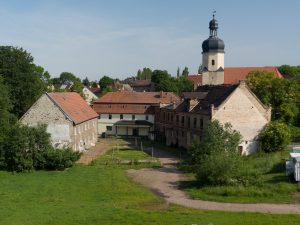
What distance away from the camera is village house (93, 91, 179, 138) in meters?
70.5

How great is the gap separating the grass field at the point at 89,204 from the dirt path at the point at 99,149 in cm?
792

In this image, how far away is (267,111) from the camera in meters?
48.1

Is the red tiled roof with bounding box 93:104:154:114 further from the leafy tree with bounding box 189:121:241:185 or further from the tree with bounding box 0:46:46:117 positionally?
the leafy tree with bounding box 189:121:241:185

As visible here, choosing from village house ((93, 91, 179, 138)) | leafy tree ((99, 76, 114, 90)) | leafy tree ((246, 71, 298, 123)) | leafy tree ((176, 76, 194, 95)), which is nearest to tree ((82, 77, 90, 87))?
leafy tree ((99, 76, 114, 90))

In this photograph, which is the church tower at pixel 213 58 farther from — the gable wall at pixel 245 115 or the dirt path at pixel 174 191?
the dirt path at pixel 174 191

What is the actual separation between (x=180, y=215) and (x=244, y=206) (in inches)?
219

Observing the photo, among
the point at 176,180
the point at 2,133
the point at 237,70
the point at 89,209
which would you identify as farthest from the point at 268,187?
the point at 237,70

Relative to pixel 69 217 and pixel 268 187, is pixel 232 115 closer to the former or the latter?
pixel 268 187

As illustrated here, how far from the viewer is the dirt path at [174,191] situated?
26791 mm

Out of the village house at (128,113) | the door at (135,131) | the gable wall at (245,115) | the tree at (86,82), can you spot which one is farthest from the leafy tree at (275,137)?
the tree at (86,82)

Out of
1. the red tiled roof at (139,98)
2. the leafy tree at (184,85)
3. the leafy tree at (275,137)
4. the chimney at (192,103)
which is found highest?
the leafy tree at (184,85)

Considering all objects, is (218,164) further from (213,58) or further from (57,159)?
(213,58)

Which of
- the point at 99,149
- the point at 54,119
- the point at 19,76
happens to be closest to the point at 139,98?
the point at 99,149

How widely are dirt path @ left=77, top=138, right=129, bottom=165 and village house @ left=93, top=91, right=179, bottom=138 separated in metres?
3.88
